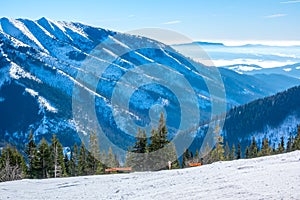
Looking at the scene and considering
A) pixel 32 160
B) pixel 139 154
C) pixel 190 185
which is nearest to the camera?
pixel 190 185

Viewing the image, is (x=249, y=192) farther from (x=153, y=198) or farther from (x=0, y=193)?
(x=0, y=193)

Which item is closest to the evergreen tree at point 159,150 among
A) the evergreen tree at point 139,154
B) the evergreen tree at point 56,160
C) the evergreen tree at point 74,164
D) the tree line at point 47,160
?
the evergreen tree at point 139,154

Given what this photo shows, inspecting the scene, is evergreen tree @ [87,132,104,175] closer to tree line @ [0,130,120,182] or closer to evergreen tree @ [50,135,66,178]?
tree line @ [0,130,120,182]

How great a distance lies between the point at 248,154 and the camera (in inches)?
3698

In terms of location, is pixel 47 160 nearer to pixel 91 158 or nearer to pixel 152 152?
pixel 91 158

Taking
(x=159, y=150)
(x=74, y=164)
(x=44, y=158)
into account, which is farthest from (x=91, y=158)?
(x=159, y=150)

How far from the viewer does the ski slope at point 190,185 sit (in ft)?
64.2

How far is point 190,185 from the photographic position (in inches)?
891

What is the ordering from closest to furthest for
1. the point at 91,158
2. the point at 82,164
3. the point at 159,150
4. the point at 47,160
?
the point at 159,150 → the point at 47,160 → the point at 91,158 → the point at 82,164

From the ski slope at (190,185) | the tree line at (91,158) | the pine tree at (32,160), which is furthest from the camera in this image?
the pine tree at (32,160)

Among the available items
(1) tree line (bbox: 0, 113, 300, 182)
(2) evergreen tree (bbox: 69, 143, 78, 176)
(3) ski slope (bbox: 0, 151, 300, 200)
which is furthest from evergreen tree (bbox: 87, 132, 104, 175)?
(3) ski slope (bbox: 0, 151, 300, 200)

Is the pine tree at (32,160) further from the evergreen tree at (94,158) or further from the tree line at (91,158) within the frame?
the evergreen tree at (94,158)

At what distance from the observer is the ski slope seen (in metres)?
19.6

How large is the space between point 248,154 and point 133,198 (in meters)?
76.5
